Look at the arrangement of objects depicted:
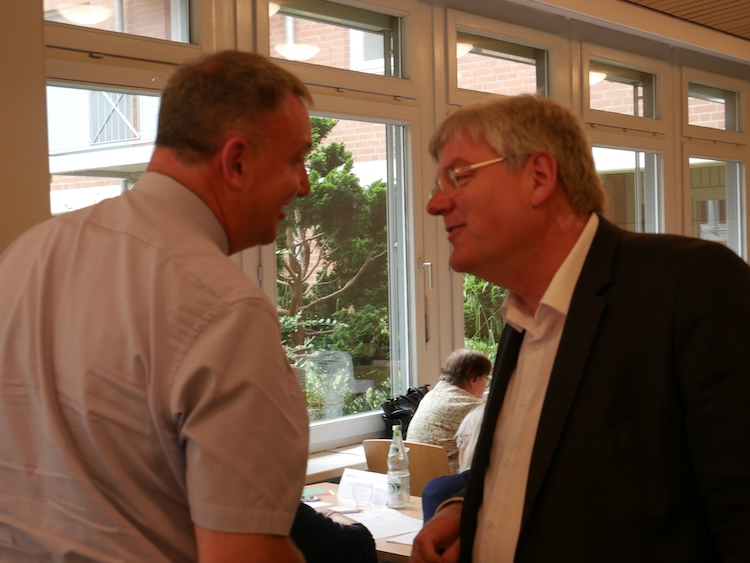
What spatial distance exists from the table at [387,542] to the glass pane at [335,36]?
7.89 ft

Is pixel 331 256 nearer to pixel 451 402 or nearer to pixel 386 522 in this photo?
pixel 451 402

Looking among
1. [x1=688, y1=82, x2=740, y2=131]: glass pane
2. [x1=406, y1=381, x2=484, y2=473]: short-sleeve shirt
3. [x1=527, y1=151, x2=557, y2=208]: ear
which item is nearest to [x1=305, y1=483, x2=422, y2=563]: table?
[x1=406, y1=381, x2=484, y2=473]: short-sleeve shirt

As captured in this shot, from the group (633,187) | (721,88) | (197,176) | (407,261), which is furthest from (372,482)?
(721,88)

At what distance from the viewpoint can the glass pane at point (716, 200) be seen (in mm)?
7840

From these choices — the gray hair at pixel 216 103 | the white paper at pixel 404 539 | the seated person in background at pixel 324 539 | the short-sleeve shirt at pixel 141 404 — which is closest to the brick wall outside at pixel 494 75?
the white paper at pixel 404 539

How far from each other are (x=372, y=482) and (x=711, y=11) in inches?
190

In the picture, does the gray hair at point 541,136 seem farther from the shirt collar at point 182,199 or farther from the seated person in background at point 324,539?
the seated person in background at point 324,539

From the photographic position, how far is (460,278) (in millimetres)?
5594

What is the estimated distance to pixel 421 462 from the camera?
13.2 feet

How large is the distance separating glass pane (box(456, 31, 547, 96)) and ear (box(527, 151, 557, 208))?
4200 mm

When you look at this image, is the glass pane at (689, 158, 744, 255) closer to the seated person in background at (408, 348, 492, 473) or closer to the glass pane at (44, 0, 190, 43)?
the seated person in background at (408, 348, 492, 473)

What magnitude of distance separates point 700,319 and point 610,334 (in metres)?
0.15

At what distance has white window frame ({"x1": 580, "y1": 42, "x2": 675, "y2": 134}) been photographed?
6.45m

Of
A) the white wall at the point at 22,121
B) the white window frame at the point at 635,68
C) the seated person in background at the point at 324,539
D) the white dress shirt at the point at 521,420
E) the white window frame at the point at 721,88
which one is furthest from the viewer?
the white window frame at the point at 721,88
